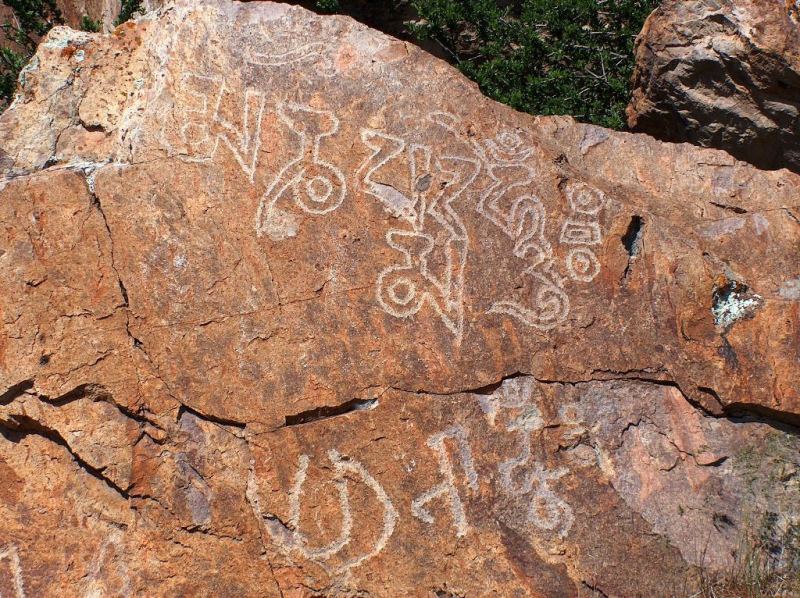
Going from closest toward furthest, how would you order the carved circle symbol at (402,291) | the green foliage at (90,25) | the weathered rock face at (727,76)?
the carved circle symbol at (402,291) → the weathered rock face at (727,76) → the green foliage at (90,25)

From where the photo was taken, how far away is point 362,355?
10.5 feet

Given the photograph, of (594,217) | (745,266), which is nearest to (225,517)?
(594,217)

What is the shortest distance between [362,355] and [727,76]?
2.36 m

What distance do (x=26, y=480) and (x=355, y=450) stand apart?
1.19m

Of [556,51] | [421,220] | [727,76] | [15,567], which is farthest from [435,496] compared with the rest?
[556,51]

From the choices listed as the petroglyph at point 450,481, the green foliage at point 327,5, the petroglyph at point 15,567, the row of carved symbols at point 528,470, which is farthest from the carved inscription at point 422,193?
the green foliage at point 327,5

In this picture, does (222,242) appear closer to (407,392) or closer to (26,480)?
(407,392)

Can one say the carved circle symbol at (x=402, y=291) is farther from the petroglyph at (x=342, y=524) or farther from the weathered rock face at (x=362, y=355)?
the petroglyph at (x=342, y=524)

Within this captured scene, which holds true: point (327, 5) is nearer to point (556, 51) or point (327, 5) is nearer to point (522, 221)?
point (556, 51)

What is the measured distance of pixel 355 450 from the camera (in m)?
3.14

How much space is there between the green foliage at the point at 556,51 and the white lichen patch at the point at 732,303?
7.01 feet

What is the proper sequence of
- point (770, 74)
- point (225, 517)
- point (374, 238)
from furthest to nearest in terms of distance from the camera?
1. point (770, 74)
2. point (374, 238)
3. point (225, 517)

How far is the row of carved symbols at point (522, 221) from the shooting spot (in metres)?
3.27

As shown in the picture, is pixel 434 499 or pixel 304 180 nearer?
pixel 434 499
